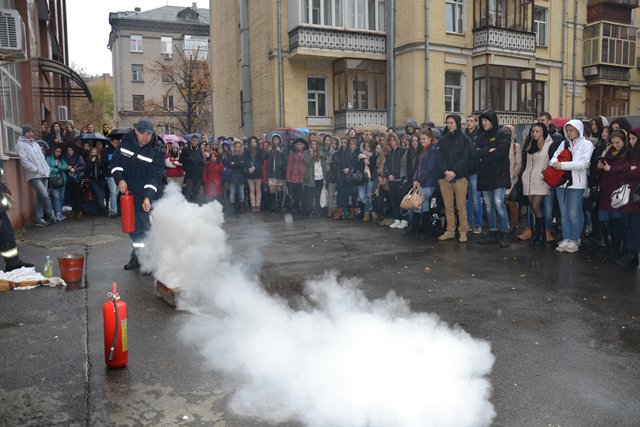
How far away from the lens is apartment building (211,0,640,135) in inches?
1049

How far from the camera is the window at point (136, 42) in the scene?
56062 mm

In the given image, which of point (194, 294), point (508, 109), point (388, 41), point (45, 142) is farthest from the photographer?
point (508, 109)

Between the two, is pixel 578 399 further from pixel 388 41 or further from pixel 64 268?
pixel 388 41

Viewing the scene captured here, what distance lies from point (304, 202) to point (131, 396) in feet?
36.8

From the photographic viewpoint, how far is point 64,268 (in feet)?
22.7

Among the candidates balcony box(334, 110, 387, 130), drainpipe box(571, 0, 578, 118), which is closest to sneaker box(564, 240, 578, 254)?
balcony box(334, 110, 387, 130)

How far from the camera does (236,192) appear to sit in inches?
618

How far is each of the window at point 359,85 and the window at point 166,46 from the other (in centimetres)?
3434

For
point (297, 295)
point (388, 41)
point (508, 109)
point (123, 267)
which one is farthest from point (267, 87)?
point (297, 295)

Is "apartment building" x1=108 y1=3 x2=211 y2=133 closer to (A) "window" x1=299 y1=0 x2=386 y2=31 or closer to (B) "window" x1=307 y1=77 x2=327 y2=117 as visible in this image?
(B) "window" x1=307 y1=77 x2=327 y2=117

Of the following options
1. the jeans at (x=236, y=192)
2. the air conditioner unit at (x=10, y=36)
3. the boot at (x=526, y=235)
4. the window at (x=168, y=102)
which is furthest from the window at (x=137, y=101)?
the boot at (x=526, y=235)

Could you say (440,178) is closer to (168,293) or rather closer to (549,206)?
(549,206)

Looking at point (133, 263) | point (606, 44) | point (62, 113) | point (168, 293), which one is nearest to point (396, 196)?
point (133, 263)

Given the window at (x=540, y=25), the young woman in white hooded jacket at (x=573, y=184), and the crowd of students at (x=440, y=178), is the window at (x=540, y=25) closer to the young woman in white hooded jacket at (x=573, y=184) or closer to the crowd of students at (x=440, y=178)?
the crowd of students at (x=440, y=178)
